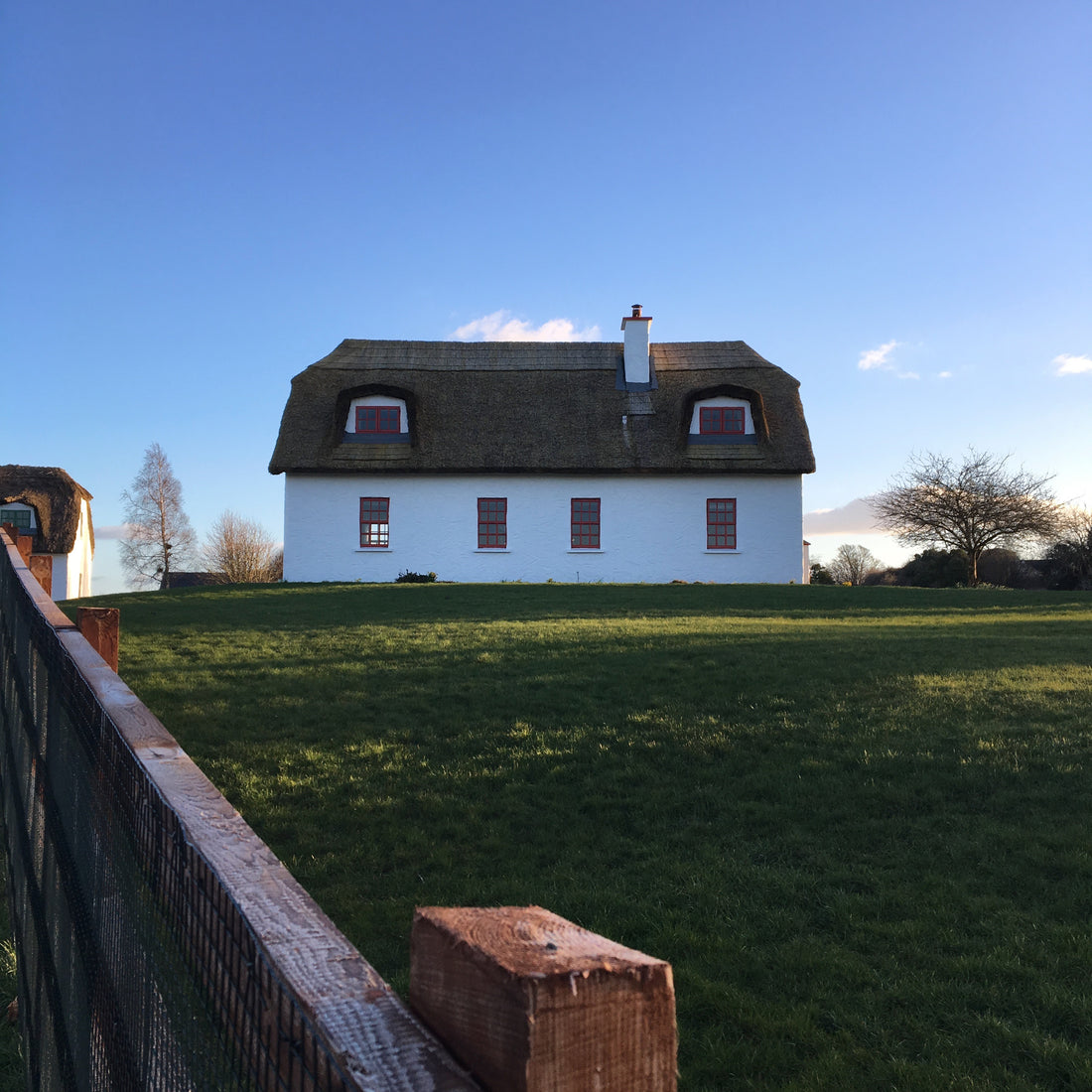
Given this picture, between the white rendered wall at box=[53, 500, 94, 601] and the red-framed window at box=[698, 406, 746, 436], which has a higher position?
the red-framed window at box=[698, 406, 746, 436]

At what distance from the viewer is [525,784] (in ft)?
24.7

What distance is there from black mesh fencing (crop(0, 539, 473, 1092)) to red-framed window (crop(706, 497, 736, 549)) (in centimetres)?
2477

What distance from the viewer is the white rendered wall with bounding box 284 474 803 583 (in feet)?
91.8

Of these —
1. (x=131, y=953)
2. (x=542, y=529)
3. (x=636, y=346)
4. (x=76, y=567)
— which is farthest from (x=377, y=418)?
(x=131, y=953)

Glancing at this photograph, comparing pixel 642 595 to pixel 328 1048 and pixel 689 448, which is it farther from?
pixel 328 1048

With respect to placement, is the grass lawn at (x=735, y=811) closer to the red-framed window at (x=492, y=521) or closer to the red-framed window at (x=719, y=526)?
the red-framed window at (x=492, y=521)

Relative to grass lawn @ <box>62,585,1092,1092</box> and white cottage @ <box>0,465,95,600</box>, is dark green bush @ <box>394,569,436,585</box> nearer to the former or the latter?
grass lawn @ <box>62,585,1092,1092</box>

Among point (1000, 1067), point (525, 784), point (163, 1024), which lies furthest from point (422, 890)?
point (163, 1024)

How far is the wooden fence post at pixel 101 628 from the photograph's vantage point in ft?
16.7

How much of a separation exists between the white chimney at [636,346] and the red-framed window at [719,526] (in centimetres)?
515

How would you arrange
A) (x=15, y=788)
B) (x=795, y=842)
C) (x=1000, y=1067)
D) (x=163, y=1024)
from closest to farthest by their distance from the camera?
(x=163, y=1024), (x=1000, y=1067), (x=15, y=788), (x=795, y=842)

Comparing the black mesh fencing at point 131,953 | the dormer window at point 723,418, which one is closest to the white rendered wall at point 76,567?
the dormer window at point 723,418

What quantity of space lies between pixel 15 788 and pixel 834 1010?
4892 millimetres

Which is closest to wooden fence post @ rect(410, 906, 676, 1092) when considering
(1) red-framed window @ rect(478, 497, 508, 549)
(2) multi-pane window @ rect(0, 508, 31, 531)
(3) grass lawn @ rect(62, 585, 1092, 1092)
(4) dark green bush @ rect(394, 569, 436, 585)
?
(3) grass lawn @ rect(62, 585, 1092, 1092)
